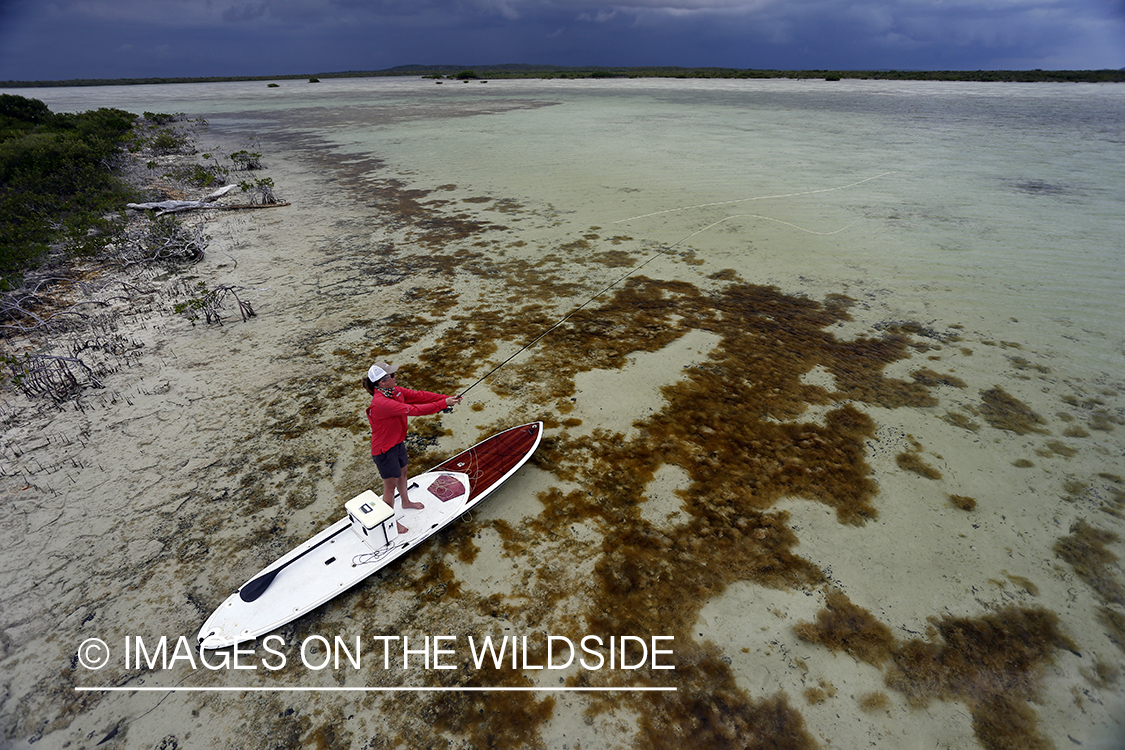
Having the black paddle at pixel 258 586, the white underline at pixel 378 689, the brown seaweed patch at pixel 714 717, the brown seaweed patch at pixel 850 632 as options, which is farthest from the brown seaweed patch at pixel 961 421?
the black paddle at pixel 258 586

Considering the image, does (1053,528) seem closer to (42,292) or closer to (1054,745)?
(1054,745)

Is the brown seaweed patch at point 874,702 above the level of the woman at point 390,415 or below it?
below

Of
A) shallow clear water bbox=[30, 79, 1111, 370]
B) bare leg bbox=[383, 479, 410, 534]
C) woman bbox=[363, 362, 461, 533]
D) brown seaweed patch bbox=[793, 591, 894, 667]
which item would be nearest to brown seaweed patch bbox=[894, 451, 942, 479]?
brown seaweed patch bbox=[793, 591, 894, 667]

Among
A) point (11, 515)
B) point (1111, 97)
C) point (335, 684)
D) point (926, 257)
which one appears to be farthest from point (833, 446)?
point (1111, 97)

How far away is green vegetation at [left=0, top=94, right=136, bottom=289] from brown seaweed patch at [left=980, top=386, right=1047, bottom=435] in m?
17.9

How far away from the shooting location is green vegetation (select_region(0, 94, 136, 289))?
454 inches

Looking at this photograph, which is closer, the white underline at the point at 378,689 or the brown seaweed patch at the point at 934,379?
the white underline at the point at 378,689

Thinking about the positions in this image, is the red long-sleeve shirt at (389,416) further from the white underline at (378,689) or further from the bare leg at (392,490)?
the white underline at (378,689)

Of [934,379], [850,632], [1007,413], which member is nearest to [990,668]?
[850,632]

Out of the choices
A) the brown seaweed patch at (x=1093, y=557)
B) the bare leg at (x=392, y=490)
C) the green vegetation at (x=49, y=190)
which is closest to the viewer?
the brown seaweed patch at (x=1093, y=557)

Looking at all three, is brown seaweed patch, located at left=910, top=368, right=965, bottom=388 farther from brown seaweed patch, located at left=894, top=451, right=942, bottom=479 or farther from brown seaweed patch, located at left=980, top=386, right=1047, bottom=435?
brown seaweed patch, located at left=894, top=451, right=942, bottom=479

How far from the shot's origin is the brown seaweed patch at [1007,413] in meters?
6.52

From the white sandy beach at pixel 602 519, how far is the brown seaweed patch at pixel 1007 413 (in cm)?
8

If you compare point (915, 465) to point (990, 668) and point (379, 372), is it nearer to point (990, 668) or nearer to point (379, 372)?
point (990, 668)
